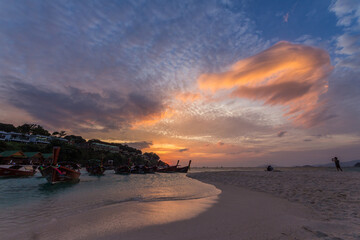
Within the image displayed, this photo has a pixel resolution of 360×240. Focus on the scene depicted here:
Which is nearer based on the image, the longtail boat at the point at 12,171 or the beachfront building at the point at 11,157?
the longtail boat at the point at 12,171

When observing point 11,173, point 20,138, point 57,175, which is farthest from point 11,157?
point 20,138

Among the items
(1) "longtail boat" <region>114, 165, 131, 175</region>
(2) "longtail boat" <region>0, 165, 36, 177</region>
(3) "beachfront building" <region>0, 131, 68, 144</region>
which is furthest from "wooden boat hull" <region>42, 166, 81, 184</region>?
(3) "beachfront building" <region>0, 131, 68, 144</region>

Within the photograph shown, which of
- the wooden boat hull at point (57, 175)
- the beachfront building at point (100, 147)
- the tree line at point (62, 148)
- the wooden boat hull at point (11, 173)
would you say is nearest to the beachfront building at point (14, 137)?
the tree line at point (62, 148)

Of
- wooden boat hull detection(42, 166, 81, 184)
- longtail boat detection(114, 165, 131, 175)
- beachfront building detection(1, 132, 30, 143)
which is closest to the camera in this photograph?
wooden boat hull detection(42, 166, 81, 184)

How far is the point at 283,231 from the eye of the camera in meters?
5.11

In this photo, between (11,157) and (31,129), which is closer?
(11,157)

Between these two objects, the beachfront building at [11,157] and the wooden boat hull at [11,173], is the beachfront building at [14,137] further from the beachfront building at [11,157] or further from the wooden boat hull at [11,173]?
the wooden boat hull at [11,173]

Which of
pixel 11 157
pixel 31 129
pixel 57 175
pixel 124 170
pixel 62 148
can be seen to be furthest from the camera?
pixel 31 129

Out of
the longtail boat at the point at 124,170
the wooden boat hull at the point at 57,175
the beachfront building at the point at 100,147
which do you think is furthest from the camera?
the beachfront building at the point at 100,147

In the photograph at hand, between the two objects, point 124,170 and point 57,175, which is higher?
point 57,175

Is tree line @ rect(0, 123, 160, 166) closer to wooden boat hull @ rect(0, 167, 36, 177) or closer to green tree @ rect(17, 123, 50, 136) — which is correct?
green tree @ rect(17, 123, 50, 136)

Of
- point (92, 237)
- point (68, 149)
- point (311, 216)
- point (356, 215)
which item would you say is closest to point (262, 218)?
point (311, 216)

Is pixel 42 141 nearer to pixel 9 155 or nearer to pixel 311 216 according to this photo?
pixel 9 155

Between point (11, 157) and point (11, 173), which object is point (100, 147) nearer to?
point (11, 157)
